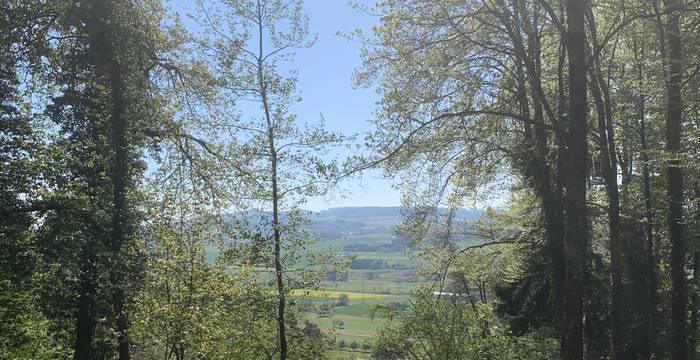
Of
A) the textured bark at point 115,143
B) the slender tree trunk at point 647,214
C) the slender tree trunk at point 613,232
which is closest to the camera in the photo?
the slender tree trunk at point 613,232

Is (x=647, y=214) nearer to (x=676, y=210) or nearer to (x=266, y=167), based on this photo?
(x=676, y=210)

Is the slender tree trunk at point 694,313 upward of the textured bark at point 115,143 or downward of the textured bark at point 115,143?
downward

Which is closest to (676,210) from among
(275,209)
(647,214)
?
(647,214)

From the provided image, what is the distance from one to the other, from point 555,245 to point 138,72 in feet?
36.8

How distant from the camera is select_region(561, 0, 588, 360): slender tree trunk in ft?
24.7

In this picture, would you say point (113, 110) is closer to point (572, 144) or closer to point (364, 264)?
point (572, 144)

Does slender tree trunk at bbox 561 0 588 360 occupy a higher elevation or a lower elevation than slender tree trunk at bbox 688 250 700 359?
higher

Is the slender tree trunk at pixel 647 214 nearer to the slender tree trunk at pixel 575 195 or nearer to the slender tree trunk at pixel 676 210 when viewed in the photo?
the slender tree trunk at pixel 676 210

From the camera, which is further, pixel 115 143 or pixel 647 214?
pixel 647 214

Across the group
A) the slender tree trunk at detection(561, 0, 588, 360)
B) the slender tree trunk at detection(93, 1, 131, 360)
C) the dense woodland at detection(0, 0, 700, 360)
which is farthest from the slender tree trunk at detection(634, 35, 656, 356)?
the slender tree trunk at detection(93, 1, 131, 360)

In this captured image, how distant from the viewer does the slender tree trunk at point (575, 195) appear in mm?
7520

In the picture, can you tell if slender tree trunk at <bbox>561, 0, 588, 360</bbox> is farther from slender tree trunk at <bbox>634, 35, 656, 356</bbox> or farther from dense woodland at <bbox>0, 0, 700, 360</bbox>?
slender tree trunk at <bbox>634, 35, 656, 356</bbox>

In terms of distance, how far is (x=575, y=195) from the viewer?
301 inches

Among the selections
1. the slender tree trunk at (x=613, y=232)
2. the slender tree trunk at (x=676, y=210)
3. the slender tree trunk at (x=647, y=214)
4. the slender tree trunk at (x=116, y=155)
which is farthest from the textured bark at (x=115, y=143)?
the slender tree trunk at (x=647, y=214)
